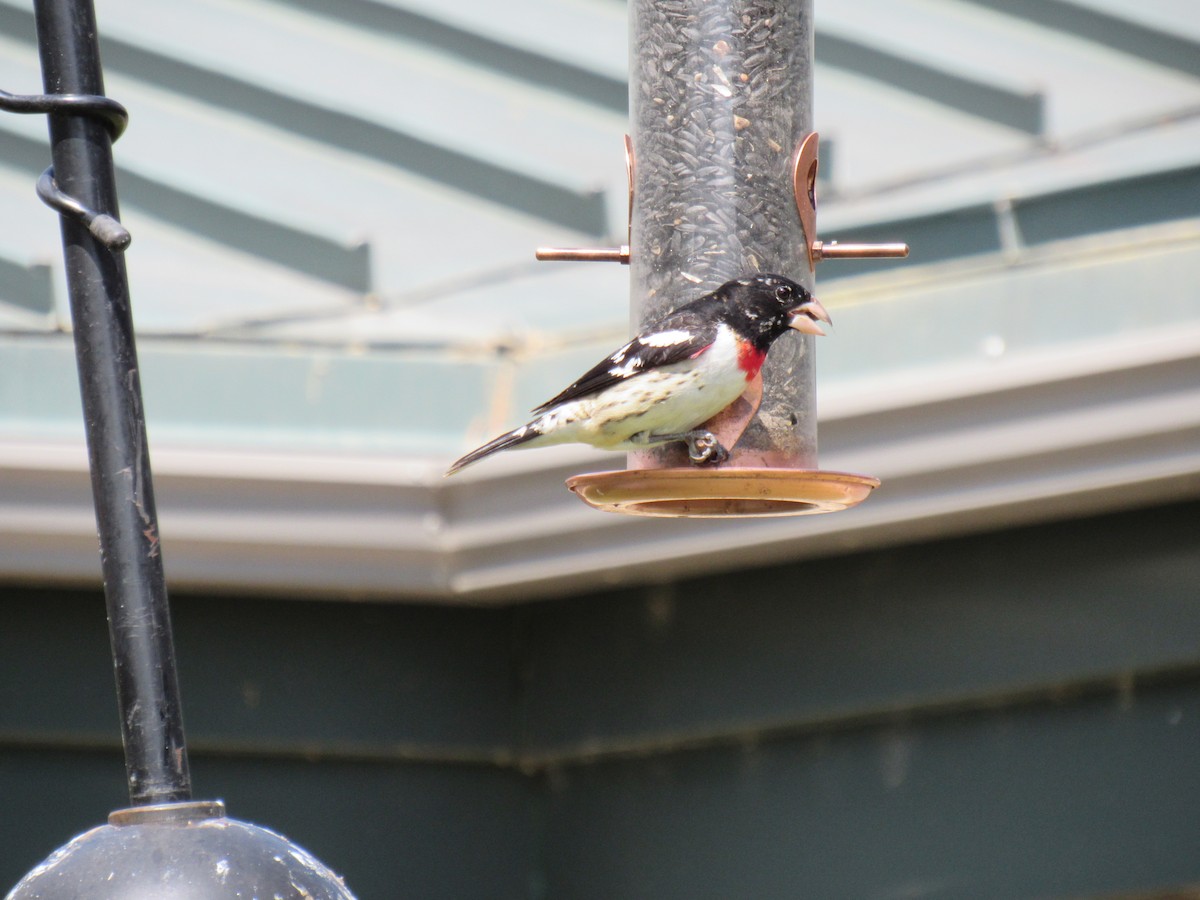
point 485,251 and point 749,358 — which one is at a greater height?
point 485,251

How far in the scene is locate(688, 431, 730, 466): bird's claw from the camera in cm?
248

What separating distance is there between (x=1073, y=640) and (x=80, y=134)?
2933 mm

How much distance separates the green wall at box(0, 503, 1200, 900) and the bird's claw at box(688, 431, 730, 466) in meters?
1.58

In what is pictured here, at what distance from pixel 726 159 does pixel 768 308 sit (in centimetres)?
51

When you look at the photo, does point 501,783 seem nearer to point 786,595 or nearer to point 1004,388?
point 786,595

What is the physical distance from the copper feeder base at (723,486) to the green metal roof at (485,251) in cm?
115

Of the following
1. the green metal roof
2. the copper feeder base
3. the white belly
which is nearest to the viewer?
the copper feeder base

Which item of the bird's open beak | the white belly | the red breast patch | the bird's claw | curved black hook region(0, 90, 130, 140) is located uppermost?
curved black hook region(0, 90, 130, 140)

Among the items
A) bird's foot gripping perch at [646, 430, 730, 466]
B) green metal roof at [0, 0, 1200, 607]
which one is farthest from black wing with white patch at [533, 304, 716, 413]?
green metal roof at [0, 0, 1200, 607]

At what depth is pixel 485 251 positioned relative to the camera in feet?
14.6

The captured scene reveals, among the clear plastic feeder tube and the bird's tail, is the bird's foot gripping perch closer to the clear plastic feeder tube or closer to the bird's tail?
the bird's tail

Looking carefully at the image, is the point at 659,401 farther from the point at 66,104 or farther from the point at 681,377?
the point at 66,104

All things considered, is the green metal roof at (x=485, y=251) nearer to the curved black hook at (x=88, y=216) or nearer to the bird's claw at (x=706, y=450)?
the bird's claw at (x=706, y=450)

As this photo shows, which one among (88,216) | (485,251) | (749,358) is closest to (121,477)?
(88,216)
